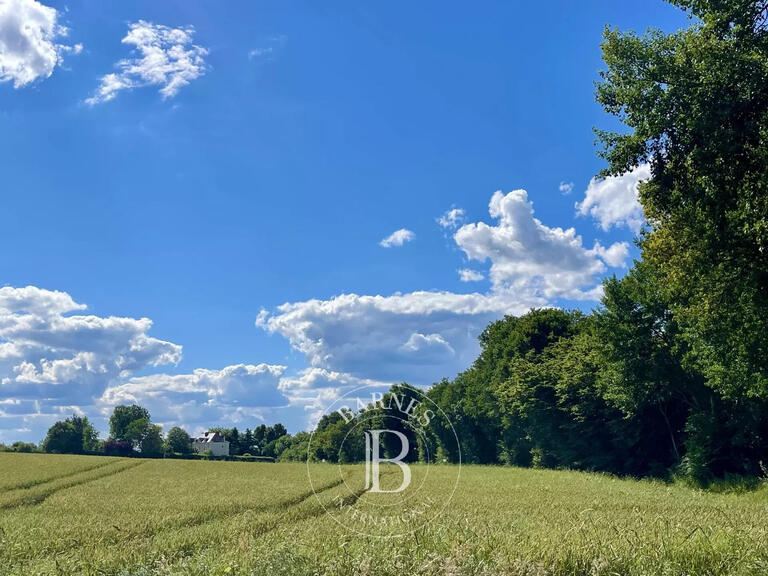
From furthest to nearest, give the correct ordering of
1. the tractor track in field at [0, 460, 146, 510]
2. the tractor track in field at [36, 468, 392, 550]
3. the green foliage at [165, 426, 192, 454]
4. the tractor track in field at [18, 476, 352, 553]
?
the green foliage at [165, 426, 192, 454]
the tractor track in field at [0, 460, 146, 510]
the tractor track in field at [36, 468, 392, 550]
the tractor track in field at [18, 476, 352, 553]

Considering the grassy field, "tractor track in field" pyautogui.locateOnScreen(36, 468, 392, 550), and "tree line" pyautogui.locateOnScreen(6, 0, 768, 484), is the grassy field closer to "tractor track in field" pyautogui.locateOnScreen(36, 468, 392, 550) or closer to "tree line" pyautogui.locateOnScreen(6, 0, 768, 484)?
"tractor track in field" pyautogui.locateOnScreen(36, 468, 392, 550)

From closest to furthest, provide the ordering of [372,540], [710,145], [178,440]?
[372,540] < [710,145] < [178,440]

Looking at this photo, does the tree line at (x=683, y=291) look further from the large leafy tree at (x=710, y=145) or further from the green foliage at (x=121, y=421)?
the green foliage at (x=121, y=421)

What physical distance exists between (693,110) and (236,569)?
2049cm

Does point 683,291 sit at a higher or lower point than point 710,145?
lower

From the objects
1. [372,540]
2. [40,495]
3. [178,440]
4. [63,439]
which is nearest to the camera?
[372,540]

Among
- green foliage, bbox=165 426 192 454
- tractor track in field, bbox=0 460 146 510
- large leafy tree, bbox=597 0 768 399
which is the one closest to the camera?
large leafy tree, bbox=597 0 768 399

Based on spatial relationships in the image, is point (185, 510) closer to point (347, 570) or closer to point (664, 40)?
point (347, 570)

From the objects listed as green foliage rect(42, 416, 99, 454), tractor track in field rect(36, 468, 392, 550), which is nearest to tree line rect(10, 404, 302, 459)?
green foliage rect(42, 416, 99, 454)

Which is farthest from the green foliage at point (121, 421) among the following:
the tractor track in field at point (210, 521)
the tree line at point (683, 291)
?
the tractor track in field at point (210, 521)

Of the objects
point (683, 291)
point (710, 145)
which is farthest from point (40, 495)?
point (710, 145)

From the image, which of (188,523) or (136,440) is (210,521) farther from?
(136,440)

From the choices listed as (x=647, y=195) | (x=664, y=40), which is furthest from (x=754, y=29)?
(x=647, y=195)

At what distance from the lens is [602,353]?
Result: 43.2 meters
